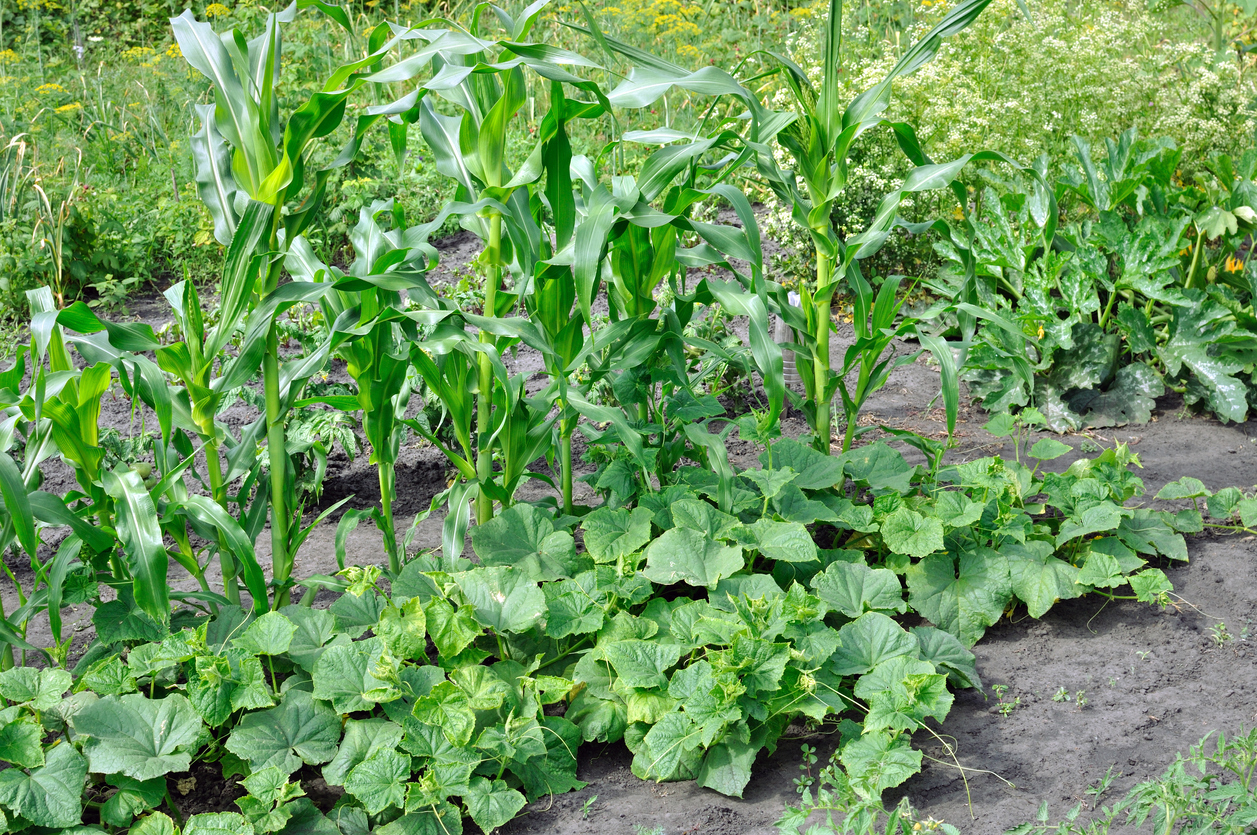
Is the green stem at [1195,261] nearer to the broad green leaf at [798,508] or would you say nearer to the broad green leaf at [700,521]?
the broad green leaf at [798,508]

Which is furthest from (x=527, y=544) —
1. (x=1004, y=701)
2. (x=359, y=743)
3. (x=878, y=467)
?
(x=1004, y=701)

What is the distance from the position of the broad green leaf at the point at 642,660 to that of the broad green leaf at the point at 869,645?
0.42m

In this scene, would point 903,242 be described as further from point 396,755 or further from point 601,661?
point 396,755

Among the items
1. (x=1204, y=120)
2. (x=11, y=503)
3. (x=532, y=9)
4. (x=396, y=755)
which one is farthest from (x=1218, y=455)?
(x=11, y=503)

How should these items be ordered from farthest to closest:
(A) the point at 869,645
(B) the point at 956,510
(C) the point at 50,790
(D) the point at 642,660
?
(B) the point at 956,510
(A) the point at 869,645
(D) the point at 642,660
(C) the point at 50,790

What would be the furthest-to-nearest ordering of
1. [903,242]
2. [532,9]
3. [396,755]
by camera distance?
[903,242] < [532,9] < [396,755]

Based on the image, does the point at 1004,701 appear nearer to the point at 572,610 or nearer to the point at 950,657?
the point at 950,657

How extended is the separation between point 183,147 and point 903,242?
15.7 ft

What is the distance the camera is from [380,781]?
2021 mm

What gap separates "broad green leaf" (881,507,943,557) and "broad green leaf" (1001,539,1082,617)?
9.3 inches

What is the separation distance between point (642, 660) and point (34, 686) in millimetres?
1329

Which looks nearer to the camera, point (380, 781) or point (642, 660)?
point (380, 781)

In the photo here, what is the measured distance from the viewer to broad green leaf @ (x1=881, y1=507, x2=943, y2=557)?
262 centimetres

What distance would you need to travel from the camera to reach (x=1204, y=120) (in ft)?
15.4
